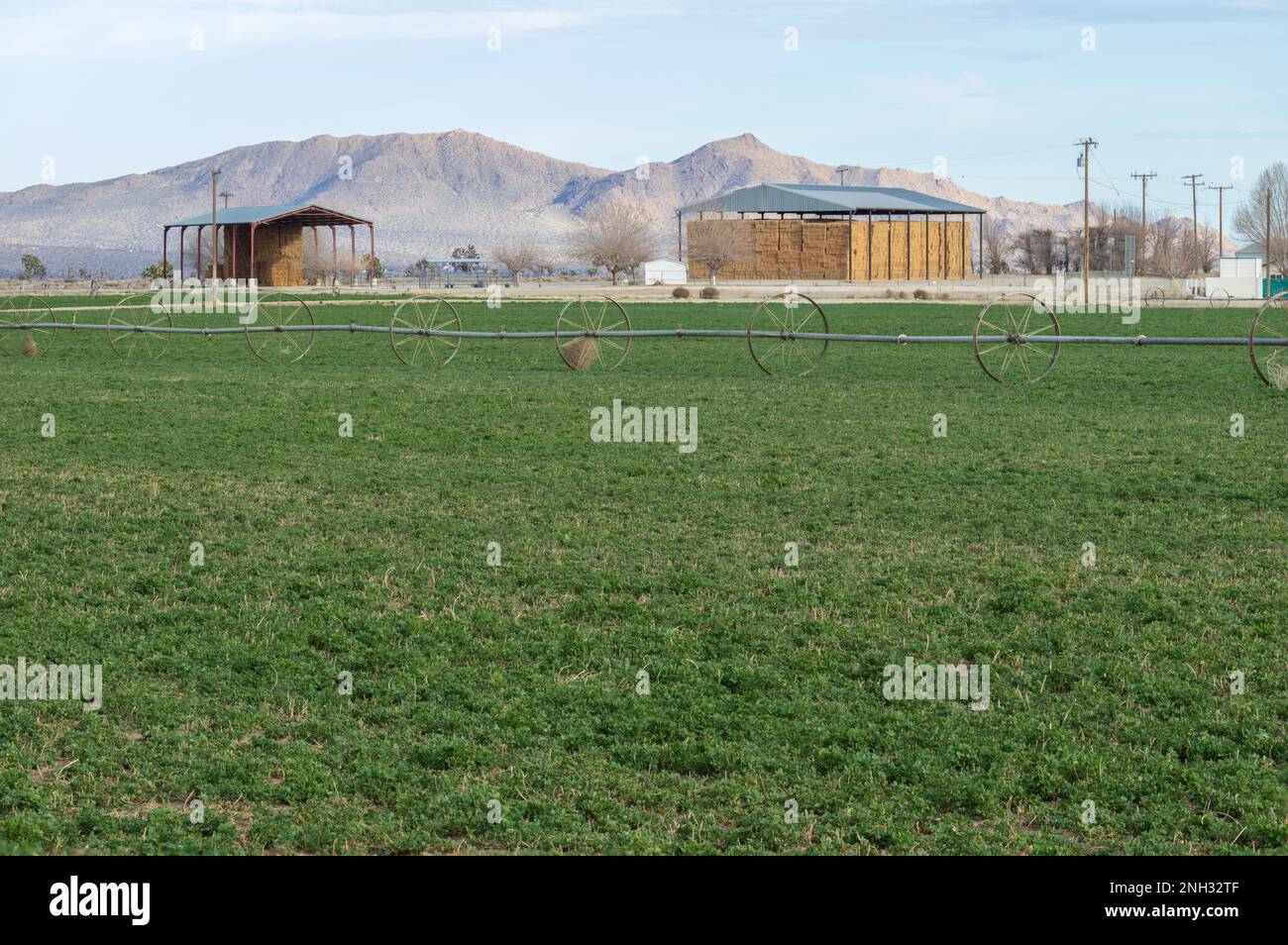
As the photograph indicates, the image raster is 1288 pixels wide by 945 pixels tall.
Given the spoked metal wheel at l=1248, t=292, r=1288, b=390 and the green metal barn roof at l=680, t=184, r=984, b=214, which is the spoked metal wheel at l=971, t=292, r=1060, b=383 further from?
the green metal barn roof at l=680, t=184, r=984, b=214

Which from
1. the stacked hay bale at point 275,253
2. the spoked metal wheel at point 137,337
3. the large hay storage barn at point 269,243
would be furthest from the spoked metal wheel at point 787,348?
the stacked hay bale at point 275,253

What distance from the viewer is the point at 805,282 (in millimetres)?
97188

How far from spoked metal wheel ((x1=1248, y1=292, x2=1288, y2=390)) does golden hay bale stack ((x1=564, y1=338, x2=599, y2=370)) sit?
34.5ft

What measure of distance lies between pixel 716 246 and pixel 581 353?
262 ft

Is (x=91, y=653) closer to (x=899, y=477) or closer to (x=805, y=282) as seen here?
(x=899, y=477)

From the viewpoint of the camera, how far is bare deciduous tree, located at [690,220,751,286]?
103438mm

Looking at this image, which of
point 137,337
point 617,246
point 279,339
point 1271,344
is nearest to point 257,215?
point 617,246

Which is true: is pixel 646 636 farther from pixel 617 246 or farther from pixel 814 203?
pixel 617 246

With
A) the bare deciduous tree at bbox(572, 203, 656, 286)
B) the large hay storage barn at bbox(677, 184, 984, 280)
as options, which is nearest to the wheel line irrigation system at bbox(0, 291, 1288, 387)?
the large hay storage barn at bbox(677, 184, 984, 280)

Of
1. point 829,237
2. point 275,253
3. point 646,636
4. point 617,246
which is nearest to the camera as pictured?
point 646,636

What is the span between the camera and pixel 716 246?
103250mm

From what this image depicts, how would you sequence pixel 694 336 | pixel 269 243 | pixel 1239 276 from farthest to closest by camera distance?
pixel 1239 276
pixel 269 243
pixel 694 336

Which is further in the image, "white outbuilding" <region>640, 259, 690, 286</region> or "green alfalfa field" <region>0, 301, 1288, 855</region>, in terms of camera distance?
"white outbuilding" <region>640, 259, 690, 286</region>

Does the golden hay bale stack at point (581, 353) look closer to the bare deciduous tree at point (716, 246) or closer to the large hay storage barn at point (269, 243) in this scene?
the large hay storage barn at point (269, 243)
